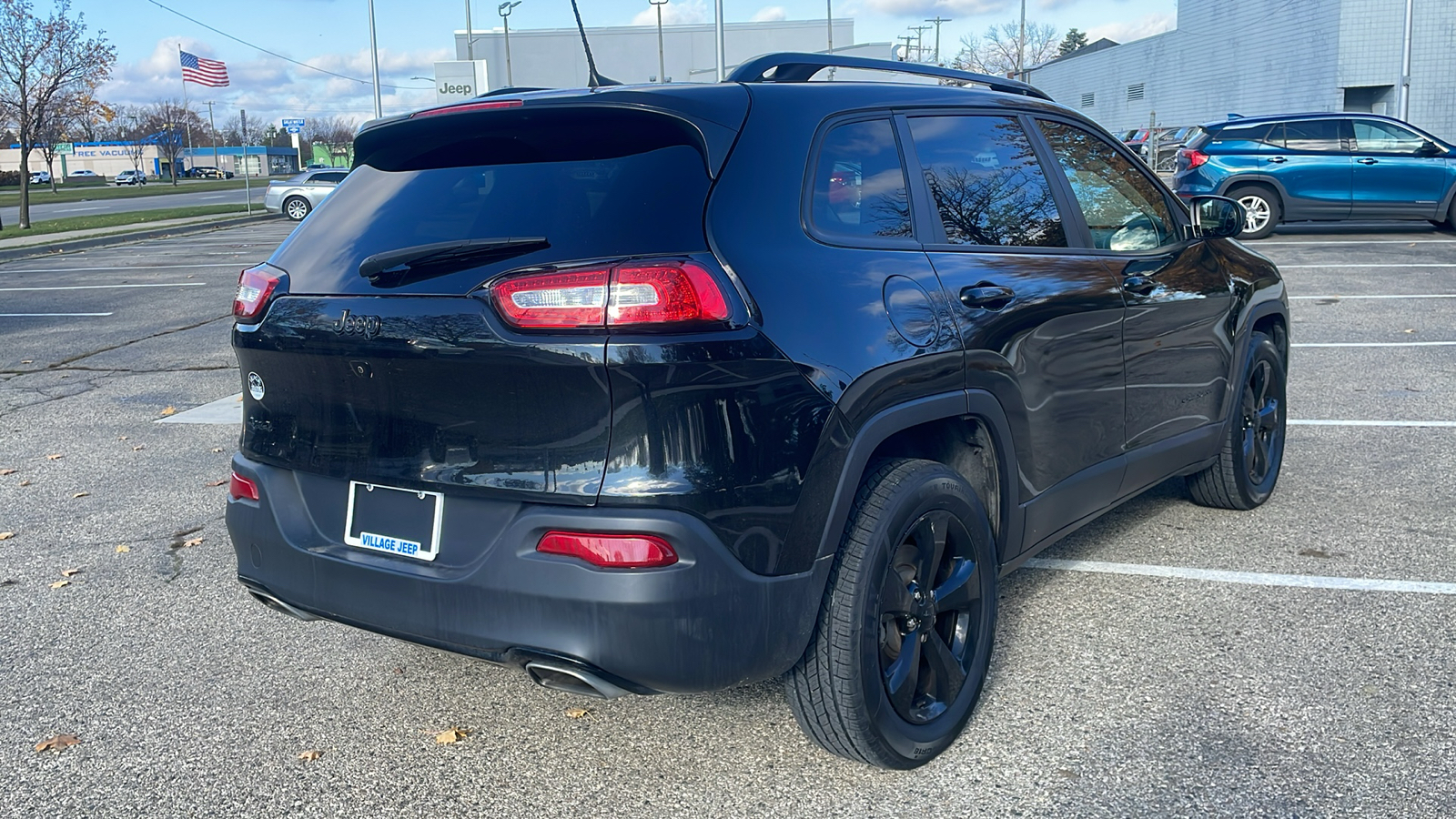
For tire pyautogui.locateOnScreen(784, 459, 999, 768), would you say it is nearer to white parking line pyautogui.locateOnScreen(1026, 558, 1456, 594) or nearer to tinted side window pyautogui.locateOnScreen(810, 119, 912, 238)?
tinted side window pyautogui.locateOnScreen(810, 119, 912, 238)

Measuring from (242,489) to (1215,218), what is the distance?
370cm

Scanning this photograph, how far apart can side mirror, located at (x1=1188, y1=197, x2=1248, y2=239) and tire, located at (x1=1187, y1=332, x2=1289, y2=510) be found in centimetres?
55

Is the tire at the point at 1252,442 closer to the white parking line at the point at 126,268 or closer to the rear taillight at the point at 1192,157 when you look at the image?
the rear taillight at the point at 1192,157

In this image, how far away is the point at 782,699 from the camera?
11.6 ft

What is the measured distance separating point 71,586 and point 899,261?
3470 millimetres

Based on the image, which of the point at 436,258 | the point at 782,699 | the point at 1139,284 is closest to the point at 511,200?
the point at 436,258

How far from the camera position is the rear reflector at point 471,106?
297 cm

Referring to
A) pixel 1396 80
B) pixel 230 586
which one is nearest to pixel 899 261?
pixel 230 586

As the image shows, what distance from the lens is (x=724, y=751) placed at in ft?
10.6

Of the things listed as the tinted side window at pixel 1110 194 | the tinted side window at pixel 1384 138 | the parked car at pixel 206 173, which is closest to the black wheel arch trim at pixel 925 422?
the tinted side window at pixel 1110 194

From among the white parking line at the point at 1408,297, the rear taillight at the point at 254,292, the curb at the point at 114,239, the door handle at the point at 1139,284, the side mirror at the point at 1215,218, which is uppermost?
the side mirror at the point at 1215,218

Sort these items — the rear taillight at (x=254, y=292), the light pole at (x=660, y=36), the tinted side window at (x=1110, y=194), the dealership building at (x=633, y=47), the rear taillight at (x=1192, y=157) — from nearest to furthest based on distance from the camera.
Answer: the rear taillight at (x=254, y=292), the tinted side window at (x=1110, y=194), the rear taillight at (x=1192, y=157), the light pole at (x=660, y=36), the dealership building at (x=633, y=47)

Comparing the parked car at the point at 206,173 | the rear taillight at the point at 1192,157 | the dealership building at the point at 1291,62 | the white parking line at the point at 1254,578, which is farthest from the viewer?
the parked car at the point at 206,173

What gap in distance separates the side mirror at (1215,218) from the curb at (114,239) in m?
21.2
